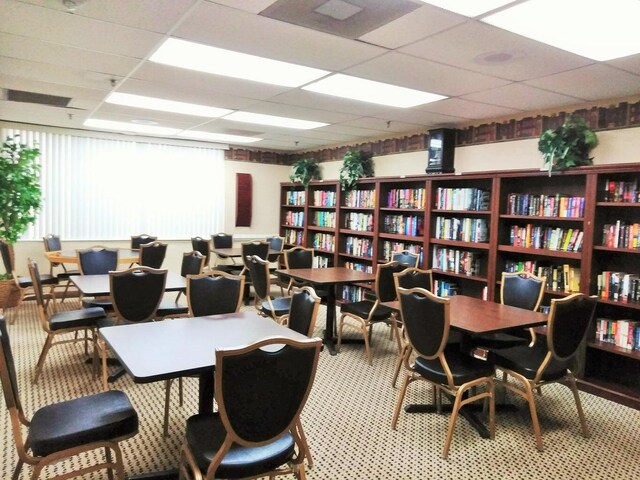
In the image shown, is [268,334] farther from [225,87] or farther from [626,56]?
[626,56]

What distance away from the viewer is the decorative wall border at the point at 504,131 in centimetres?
388

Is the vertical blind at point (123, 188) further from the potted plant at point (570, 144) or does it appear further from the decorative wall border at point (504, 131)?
the potted plant at point (570, 144)

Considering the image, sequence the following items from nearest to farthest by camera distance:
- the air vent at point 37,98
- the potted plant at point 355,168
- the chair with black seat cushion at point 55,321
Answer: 1. the chair with black seat cushion at point 55,321
2. the air vent at point 37,98
3. the potted plant at point 355,168

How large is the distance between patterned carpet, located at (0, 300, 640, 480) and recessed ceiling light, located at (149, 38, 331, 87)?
2.56 meters

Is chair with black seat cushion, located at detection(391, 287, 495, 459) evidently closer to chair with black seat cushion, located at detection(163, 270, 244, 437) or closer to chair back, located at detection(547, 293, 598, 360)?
chair back, located at detection(547, 293, 598, 360)

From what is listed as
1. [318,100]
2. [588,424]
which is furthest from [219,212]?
[588,424]

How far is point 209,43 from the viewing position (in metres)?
2.96

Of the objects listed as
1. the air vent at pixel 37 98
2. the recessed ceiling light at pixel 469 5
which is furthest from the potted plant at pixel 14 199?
the recessed ceiling light at pixel 469 5

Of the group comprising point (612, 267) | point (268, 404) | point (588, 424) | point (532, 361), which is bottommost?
point (588, 424)

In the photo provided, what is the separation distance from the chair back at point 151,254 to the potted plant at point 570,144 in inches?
167

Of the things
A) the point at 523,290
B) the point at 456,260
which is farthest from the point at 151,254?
the point at 523,290

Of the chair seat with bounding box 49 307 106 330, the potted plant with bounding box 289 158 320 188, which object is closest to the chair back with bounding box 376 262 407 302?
the chair seat with bounding box 49 307 106 330

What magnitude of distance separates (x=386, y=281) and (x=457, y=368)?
1.61m

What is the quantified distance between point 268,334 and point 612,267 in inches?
130
